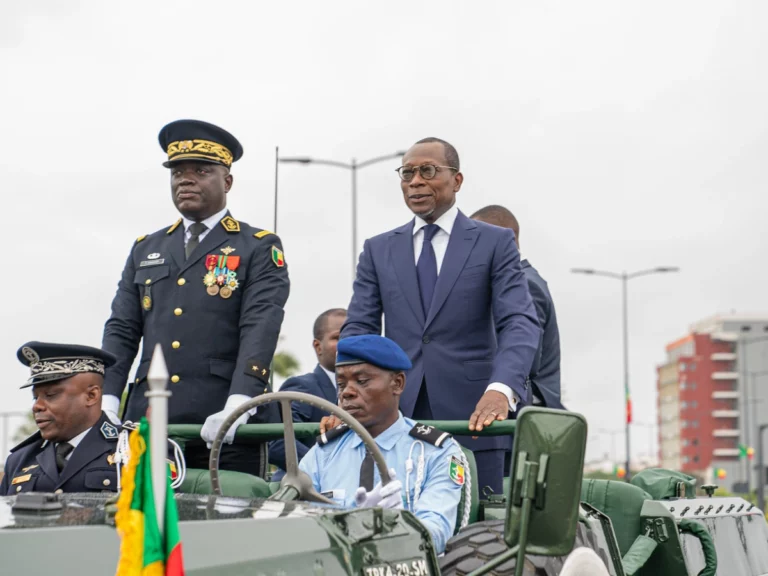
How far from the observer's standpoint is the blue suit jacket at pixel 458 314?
19.0ft

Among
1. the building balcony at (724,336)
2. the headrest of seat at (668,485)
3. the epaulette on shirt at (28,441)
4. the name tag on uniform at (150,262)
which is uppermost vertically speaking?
the building balcony at (724,336)

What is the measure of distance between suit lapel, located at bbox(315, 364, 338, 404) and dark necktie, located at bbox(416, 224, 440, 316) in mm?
2510

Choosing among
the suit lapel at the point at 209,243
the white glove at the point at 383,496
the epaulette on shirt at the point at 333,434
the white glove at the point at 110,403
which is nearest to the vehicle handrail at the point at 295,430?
the epaulette on shirt at the point at 333,434

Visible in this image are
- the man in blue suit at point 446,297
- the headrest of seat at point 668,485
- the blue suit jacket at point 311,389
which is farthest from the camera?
the blue suit jacket at point 311,389

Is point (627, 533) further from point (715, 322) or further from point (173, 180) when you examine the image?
point (715, 322)

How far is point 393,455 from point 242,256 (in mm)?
1504

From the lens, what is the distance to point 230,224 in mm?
6121

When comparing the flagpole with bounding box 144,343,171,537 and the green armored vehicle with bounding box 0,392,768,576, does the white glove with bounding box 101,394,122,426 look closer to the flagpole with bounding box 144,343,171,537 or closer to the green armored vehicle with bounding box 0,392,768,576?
the green armored vehicle with bounding box 0,392,768,576

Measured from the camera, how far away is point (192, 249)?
6.11 m

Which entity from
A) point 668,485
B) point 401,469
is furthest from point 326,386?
point 401,469

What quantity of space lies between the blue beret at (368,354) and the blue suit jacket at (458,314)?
75 centimetres

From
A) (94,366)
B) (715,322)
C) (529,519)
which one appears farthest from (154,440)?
(715,322)

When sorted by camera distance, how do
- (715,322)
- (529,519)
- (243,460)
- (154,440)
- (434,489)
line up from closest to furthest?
(154,440), (529,519), (434,489), (243,460), (715,322)

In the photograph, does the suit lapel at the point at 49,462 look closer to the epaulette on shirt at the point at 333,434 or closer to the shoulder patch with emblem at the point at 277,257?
the epaulette on shirt at the point at 333,434
